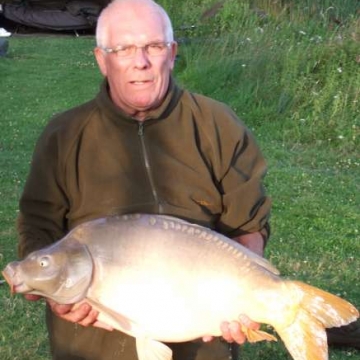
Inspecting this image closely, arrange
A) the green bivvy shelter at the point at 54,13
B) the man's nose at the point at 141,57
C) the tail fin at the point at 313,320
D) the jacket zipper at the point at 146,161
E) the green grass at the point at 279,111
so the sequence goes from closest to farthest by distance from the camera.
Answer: the tail fin at the point at 313,320, the man's nose at the point at 141,57, the jacket zipper at the point at 146,161, the green grass at the point at 279,111, the green bivvy shelter at the point at 54,13

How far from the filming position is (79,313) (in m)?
2.85

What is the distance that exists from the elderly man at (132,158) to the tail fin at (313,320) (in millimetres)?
467

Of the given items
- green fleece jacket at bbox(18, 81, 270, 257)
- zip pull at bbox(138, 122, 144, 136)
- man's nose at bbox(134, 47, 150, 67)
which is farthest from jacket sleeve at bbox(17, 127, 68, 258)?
man's nose at bbox(134, 47, 150, 67)

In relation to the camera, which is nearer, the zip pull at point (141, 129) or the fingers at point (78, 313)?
the fingers at point (78, 313)

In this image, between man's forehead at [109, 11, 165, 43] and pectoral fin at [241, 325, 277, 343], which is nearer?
pectoral fin at [241, 325, 277, 343]

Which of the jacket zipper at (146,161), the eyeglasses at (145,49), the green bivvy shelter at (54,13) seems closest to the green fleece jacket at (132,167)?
the jacket zipper at (146,161)

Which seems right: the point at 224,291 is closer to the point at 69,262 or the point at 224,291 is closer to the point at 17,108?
the point at 69,262

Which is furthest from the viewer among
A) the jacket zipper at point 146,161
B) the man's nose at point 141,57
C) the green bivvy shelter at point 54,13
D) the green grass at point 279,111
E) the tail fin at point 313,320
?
the green bivvy shelter at point 54,13

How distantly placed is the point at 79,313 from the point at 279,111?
779 cm

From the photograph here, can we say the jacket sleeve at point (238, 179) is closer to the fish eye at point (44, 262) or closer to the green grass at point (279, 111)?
the fish eye at point (44, 262)

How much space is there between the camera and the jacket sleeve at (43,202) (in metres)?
3.13

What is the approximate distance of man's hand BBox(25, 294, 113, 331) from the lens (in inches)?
111

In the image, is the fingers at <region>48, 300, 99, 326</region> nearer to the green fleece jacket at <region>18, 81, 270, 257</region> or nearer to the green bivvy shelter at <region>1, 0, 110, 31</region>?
the green fleece jacket at <region>18, 81, 270, 257</region>

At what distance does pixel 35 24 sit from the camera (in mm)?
20156
